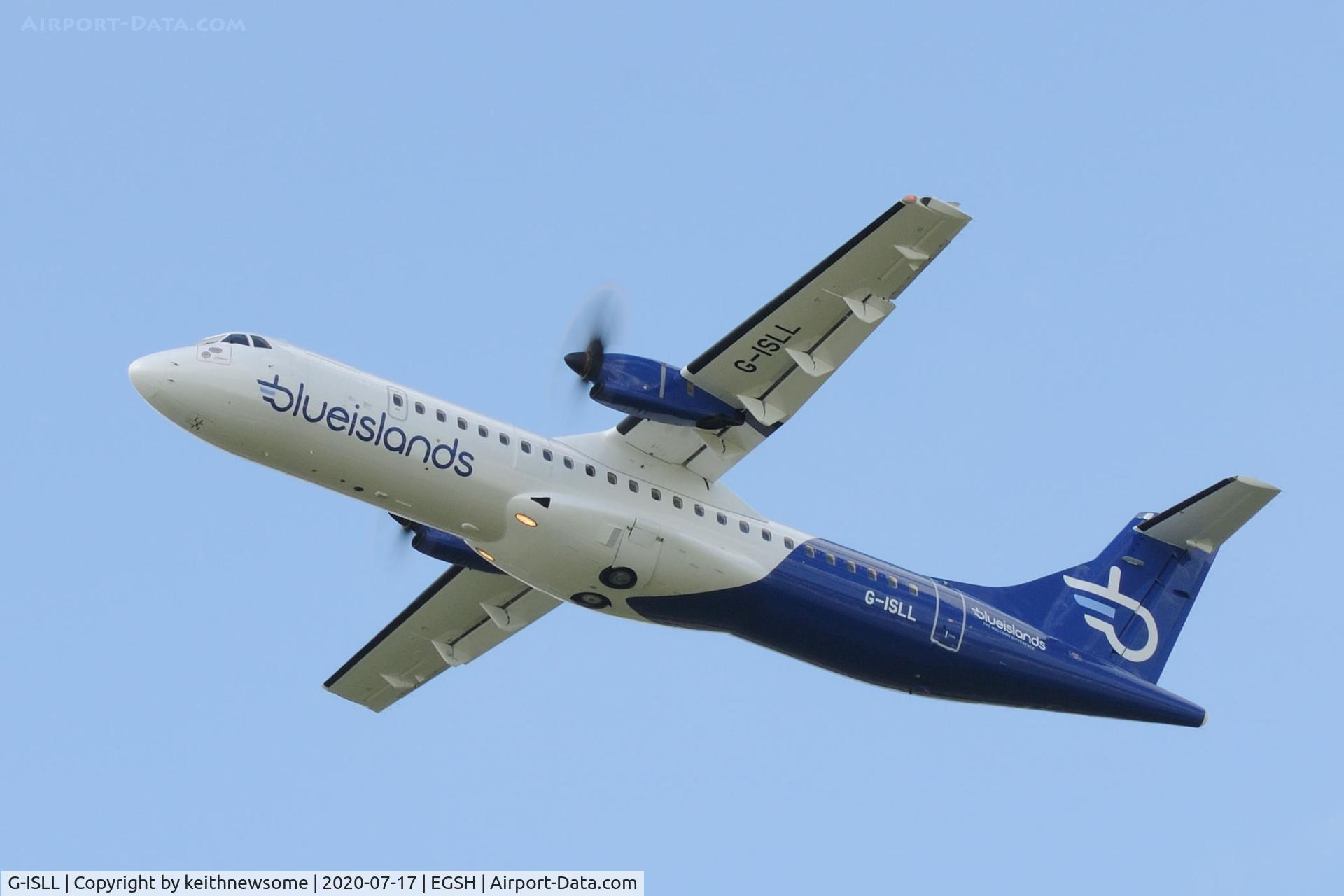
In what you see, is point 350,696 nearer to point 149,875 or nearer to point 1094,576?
point 149,875

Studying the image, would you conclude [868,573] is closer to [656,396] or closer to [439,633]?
[656,396]

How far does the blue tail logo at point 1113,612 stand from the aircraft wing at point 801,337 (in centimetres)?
544

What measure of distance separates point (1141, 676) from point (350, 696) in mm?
11130

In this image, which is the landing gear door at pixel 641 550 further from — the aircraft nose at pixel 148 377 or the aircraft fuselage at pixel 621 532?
the aircraft nose at pixel 148 377

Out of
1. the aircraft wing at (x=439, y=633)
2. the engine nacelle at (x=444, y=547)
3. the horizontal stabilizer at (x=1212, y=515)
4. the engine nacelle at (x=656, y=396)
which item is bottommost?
the aircraft wing at (x=439, y=633)

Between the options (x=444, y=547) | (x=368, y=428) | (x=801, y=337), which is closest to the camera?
(x=368, y=428)

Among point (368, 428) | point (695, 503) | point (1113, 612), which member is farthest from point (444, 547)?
point (1113, 612)

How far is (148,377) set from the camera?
18.4 m

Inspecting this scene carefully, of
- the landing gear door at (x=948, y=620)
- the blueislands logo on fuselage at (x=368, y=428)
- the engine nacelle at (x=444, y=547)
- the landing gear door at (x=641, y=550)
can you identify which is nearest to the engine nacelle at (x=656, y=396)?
the landing gear door at (x=641, y=550)

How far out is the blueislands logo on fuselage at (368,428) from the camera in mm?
18719

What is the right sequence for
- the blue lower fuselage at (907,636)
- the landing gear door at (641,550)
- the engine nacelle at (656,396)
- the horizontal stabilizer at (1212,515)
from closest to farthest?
the engine nacelle at (656,396), the landing gear door at (641,550), the blue lower fuselage at (907,636), the horizontal stabilizer at (1212,515)

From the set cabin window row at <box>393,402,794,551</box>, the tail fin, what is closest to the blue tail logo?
the tail fin

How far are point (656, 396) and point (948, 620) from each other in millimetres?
4894

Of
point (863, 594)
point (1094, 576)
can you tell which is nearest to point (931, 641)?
point (863, 594)
